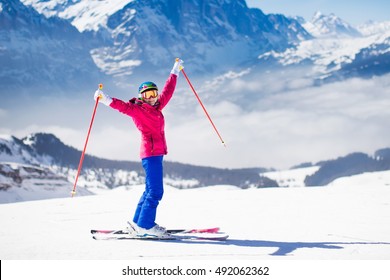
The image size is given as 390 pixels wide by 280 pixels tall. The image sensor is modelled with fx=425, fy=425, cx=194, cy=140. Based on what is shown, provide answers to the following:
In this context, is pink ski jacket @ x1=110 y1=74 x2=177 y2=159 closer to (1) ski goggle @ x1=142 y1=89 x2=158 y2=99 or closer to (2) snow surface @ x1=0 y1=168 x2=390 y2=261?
(1) ski goggle @ x1=142 y1=89 x2=158 y2=99

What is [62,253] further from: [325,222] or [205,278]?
[325,222]

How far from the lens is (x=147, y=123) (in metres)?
7.59

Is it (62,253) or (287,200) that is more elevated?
(287,200)

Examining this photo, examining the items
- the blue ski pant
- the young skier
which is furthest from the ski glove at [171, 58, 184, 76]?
the blue ski pant

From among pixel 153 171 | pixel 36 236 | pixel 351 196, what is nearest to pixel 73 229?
pixel 36 236

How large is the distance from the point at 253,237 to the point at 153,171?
207cm

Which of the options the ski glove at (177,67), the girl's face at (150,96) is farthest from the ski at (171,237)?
the ski glove at (177,67)

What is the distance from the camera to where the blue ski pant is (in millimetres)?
7426

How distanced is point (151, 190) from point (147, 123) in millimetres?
1192

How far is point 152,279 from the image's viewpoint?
5.39m

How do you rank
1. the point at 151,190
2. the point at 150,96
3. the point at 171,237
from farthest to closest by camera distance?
the point at 150,96 < the point at 151,190 < the point at 171,237

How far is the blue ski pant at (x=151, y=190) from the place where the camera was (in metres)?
7.43

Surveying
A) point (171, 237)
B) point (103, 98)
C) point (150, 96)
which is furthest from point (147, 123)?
point (171, 237)

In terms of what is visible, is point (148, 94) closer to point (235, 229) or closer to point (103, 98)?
point (103, 98)
